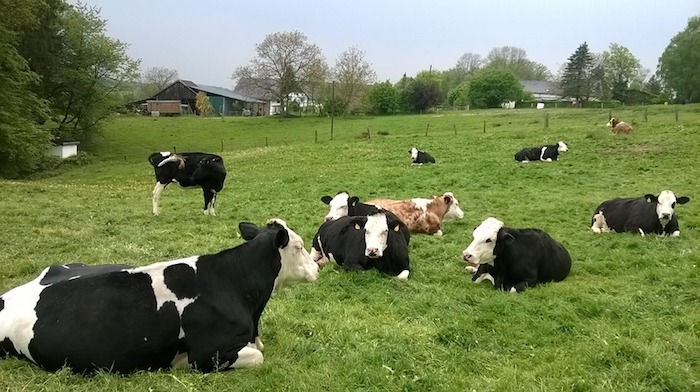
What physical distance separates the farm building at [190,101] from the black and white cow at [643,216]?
3337 inches

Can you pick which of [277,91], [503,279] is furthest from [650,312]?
[277,91]

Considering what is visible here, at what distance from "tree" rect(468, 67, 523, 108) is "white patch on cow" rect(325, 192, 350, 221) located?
7415 centimetres

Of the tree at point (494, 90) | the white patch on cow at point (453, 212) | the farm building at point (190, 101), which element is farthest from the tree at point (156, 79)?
the white patch on cow at point (453, 212)

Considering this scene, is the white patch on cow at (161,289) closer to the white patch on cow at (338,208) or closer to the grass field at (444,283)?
the grass field at (444,283)

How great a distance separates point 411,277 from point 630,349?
399 centimetres

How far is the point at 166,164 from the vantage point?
52.1 ft

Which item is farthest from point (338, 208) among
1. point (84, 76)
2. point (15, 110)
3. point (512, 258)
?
point (84, 76)

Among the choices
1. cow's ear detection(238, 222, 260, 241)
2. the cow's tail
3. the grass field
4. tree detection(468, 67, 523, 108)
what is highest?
tree detection(468, 67, 523, 108)

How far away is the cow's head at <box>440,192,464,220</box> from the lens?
13.4 m

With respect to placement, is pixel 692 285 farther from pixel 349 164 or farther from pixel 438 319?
pixel 349 164

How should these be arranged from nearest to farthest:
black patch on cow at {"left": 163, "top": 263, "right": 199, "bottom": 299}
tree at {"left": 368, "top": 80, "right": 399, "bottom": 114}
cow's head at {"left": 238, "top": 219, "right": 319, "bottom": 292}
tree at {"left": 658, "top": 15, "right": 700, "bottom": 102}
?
black patch on cow at {"left": 163, "top": 263, "right": 199, "bottom": 299} → cow's head at {"left": 238, "top": 219, "right": 319, "bottom": 292} → tree at {"left": 658, "top": 15, "right": 700, "bottom": 102} → tree at {"left": 368, "top": 80, "right": 399, "bottom": 114}

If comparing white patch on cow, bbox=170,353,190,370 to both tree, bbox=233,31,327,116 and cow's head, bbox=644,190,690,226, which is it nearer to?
cow's head, bbox=644,190,690,226

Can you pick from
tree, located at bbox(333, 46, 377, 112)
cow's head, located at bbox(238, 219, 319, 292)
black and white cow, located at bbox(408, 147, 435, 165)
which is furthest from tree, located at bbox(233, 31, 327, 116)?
cow's head, located at bbox(238, 219, 319, 292)

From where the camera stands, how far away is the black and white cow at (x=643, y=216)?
11570 millimetres
